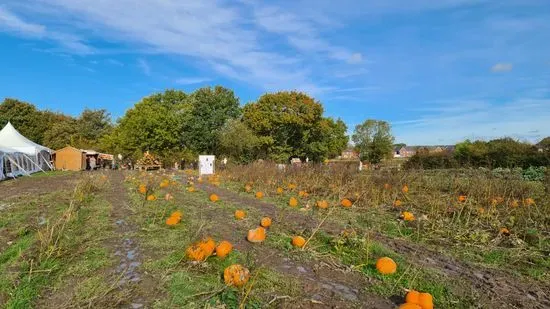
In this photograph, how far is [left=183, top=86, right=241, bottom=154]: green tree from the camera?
39062 millimetres

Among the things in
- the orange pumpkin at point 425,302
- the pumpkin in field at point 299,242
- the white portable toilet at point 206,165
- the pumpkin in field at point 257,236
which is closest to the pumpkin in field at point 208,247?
the pumpkin in field at point 257,236

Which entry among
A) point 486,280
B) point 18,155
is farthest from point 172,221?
point 18,155

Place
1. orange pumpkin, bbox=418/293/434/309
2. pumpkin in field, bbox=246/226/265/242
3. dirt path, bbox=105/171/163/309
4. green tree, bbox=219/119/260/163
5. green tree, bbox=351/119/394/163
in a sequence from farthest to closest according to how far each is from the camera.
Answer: green tree, bbox=351/119/394/163
green tree, bbox=219/119/260/163
pumpkin in field, bbox=246/226/265/242
dirt path, bbox=105/171/163/309
orange pumpkin, bbox=418/293/434/309

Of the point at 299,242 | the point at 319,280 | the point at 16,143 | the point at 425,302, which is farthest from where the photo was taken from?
the point at 16,143

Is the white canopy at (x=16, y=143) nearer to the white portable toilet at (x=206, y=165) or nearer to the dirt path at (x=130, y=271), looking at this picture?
the white portable toilet at (x=206, y=165)

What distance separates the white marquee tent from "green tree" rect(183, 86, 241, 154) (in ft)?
42.6

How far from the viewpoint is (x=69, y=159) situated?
39.2 meters

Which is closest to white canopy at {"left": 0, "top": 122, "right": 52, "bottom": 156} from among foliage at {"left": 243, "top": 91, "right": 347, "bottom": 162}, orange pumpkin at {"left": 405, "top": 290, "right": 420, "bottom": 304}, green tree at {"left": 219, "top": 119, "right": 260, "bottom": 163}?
green tree at {"left": 219, "top": 119, "right": 260, "bottom": 163}

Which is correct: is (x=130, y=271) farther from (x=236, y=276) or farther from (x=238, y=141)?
(x=238, y=141)

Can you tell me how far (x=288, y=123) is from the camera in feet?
128

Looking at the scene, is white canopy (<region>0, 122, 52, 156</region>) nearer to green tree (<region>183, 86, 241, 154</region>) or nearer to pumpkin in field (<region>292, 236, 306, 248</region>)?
green tree (<region>183, 86, 241, 154</region>)

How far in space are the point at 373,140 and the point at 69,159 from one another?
140 feet

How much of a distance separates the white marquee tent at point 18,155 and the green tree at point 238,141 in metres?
14.5

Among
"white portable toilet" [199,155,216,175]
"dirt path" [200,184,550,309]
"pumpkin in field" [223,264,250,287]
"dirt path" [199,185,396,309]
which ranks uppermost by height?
"white portable toilet" [199,155,216,175]
